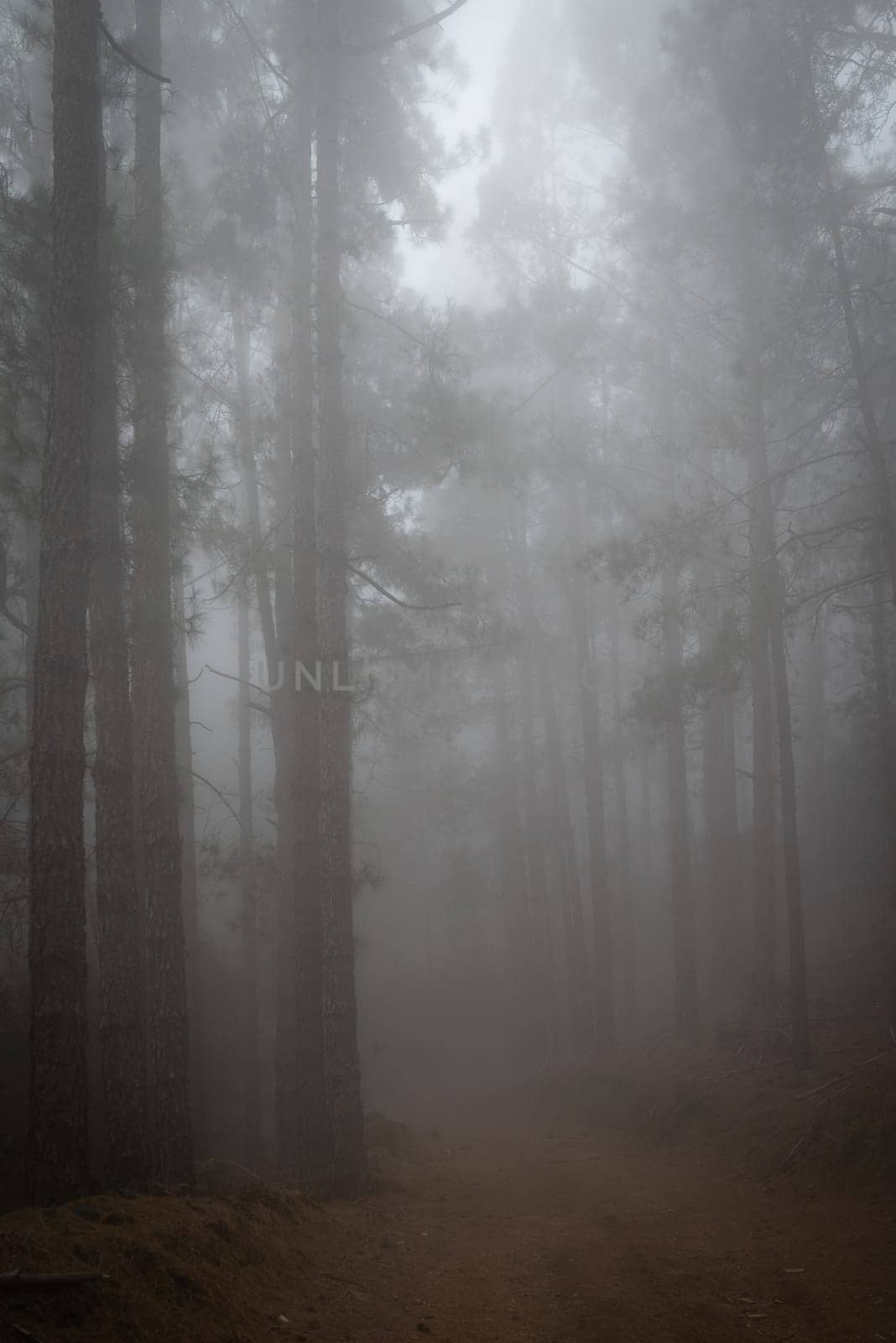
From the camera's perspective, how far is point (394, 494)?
14.2 metres

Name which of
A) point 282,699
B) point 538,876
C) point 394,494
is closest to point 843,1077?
point 282,699

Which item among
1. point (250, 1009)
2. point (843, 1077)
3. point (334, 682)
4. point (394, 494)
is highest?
point (394, 494)

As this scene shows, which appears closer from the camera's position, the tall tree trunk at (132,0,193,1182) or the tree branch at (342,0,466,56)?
the tall tree trunk at (132,0,193,1182)

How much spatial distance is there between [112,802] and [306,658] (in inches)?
110

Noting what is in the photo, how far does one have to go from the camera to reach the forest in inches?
296

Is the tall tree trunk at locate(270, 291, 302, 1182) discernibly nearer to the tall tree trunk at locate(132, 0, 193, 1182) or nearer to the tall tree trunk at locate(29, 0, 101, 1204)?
the tall tree trunk at locate(132, 0, 193, 1182)

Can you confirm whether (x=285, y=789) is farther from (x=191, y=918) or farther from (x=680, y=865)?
(x=680, y=865)

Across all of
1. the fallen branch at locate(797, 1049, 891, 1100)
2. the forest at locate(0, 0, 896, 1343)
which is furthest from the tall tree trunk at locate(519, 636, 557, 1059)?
the fallen branch at locate(797, 1049, 891, 1100)

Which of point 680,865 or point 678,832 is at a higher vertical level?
point 678,832

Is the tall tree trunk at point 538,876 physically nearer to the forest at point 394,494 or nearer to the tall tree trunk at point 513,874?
the forest at point 394,494

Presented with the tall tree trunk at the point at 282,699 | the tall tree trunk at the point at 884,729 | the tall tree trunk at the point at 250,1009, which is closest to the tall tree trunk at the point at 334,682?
the tall tree trunk at the point at 282,699

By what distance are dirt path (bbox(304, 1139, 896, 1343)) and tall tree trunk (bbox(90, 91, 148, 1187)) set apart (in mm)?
2084

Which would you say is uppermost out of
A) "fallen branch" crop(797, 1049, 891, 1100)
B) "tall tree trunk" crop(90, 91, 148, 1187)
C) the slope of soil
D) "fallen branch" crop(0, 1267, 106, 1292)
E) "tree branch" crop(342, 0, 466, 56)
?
"tree branch" crop(342, 0, 466, 56)

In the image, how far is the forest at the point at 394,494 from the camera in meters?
7.51
